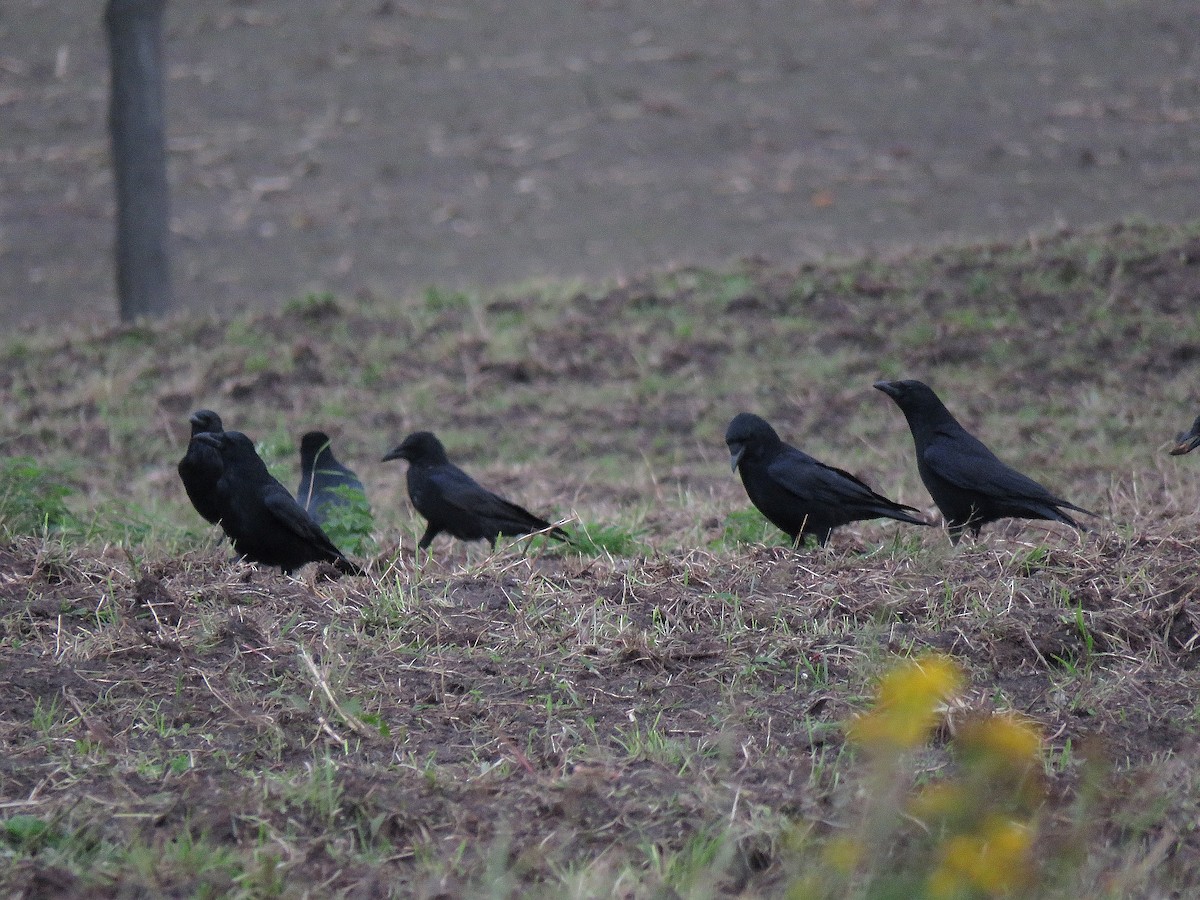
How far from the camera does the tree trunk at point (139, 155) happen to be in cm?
1455

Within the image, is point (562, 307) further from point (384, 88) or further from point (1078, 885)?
point (384, 88)

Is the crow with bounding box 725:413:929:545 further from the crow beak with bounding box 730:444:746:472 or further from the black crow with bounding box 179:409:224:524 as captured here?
the black crow with bounding box 179:409:224:524

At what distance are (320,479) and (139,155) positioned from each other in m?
7.64

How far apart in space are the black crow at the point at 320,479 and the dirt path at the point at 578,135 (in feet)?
21.9

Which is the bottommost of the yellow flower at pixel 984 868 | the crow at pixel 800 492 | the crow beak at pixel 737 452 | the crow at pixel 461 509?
the crow at pixel 461 509

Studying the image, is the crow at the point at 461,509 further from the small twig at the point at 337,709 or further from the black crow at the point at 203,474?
the small twig at the point at 337,709

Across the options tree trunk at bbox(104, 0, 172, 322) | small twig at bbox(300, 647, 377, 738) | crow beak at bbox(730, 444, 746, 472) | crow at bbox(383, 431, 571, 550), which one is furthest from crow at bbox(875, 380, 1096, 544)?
tree trunk at bbox(104, 0, 172, 322)

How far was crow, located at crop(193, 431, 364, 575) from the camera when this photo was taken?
271 inches

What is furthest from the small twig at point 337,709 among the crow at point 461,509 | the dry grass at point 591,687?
the crow at point 461,509

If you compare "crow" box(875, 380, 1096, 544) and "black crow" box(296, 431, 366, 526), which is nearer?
"crow" box(875, 380, 1096, 544)

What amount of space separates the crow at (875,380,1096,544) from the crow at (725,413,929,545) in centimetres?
21

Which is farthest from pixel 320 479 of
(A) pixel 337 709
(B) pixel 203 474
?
(A) pixel 337 709

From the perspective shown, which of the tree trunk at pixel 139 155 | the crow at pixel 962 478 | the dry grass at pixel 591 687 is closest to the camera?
the dry grass at pixel 591 687

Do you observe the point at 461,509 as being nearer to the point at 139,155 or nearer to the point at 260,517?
the point at 260,517
